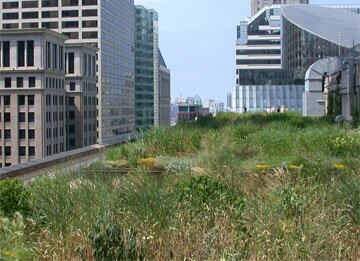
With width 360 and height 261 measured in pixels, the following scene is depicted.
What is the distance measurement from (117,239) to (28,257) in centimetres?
81

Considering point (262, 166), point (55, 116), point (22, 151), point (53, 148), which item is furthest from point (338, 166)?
point (55, 116)

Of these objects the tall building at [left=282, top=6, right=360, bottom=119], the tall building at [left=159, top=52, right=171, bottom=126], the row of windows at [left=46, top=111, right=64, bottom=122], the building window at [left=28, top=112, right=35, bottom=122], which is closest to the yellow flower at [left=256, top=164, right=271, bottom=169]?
the tall building at [left=282, top=6, right=360, bottom=119]

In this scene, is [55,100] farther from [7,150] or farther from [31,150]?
[7,150]

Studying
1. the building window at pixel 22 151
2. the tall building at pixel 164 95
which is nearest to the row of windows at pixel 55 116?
the building window at pixel 22 151

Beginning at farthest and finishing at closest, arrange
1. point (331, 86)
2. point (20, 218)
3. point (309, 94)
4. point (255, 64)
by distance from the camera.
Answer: point (255, 64) < point (309, 94) < point (331, 86) < point (20, 218)

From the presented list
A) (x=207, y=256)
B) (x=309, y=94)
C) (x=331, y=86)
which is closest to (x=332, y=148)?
(x=207, y=256)

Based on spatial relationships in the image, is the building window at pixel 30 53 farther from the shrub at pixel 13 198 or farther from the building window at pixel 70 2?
the shrub at pixel 13 198

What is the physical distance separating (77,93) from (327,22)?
131 feet

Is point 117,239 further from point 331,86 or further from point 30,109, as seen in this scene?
point 30,109

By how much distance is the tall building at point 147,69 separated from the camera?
12850 centimetres

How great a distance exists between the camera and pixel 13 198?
760cm

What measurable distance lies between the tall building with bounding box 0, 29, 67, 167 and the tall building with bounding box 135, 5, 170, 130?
52.2m

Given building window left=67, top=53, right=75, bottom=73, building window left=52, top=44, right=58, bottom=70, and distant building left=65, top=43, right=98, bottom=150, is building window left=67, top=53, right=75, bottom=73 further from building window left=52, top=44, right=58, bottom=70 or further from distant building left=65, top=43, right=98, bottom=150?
building window left=52, top=44, right=58, bottom=70

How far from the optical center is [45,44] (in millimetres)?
72688
